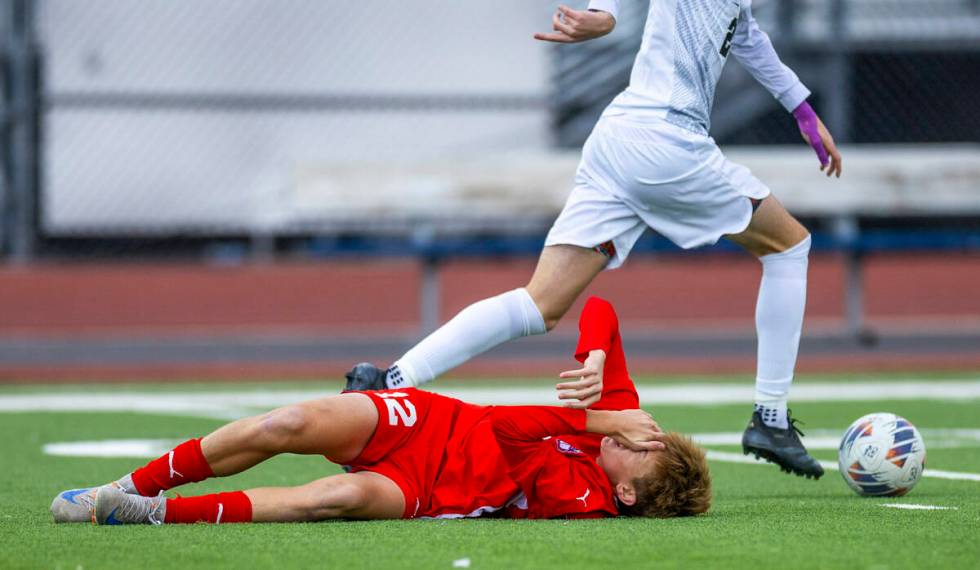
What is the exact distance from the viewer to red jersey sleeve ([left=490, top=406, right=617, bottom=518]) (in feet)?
12.9

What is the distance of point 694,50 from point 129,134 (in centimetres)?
1023

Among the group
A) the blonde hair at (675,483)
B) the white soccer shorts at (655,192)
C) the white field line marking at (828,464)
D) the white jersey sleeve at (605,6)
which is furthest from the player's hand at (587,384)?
the white field line marking at (828,464)

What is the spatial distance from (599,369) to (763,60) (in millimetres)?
1681

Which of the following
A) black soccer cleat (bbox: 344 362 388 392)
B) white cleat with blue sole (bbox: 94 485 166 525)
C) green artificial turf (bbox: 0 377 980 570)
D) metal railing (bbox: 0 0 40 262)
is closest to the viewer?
green artificial turf (bbox: 0 377 980 570)

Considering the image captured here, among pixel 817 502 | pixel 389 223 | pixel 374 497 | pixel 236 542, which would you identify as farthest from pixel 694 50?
pixel 389 223

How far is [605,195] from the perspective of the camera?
4.68m

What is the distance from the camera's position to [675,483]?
3.91 m

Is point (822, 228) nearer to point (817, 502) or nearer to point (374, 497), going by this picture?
point (817, 502)

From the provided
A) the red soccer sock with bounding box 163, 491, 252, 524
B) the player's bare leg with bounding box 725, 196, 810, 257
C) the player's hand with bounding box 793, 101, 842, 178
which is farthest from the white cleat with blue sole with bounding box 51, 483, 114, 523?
the player's hand with bounding box 793, 101, 842, 178

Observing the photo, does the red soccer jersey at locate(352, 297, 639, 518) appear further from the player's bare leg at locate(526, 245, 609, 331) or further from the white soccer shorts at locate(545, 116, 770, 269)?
the white soccer shorts at locate(545, 116, 770, 269)

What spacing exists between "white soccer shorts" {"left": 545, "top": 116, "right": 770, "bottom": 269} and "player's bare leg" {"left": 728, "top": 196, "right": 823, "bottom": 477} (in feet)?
0.34

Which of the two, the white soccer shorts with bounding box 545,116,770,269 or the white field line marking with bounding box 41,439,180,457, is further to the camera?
the white field line marking with bounding box 41,439,180,457

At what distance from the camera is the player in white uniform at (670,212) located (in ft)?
14.9

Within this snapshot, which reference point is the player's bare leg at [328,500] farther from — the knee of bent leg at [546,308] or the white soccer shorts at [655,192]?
the white soccer shorts at [655,192]
